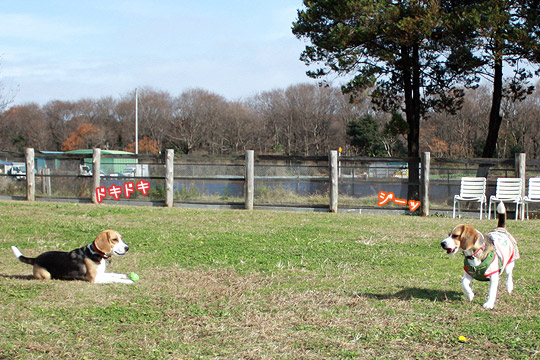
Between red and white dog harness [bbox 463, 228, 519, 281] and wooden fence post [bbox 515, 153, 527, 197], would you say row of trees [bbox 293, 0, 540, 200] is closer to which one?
wooden fence post [bbox 515, 153, 527, 197]

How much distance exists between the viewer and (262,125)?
5597cm

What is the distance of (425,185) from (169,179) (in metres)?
7.71

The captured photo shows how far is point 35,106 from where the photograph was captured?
68.3 metres

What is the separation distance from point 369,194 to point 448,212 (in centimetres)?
232

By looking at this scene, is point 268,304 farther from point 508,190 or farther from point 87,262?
point 508,190

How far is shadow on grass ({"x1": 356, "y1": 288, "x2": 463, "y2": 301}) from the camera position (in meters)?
5.66

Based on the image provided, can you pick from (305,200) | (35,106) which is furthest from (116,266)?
(35,106)

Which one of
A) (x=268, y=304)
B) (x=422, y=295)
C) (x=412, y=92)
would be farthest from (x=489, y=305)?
(x=412, y=92)

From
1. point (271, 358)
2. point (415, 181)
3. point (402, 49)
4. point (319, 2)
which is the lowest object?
point (271, 358)

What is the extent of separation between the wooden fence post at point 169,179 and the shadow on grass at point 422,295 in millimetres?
11453

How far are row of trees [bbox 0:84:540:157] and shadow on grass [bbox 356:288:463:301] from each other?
39.2 metres

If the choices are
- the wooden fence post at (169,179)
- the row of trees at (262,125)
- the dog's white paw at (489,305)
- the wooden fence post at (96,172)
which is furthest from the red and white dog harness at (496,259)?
the row of trees at (262,125)

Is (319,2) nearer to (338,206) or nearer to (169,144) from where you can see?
(338,206)

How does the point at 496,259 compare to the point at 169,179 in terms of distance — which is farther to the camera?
the point at 169,179
